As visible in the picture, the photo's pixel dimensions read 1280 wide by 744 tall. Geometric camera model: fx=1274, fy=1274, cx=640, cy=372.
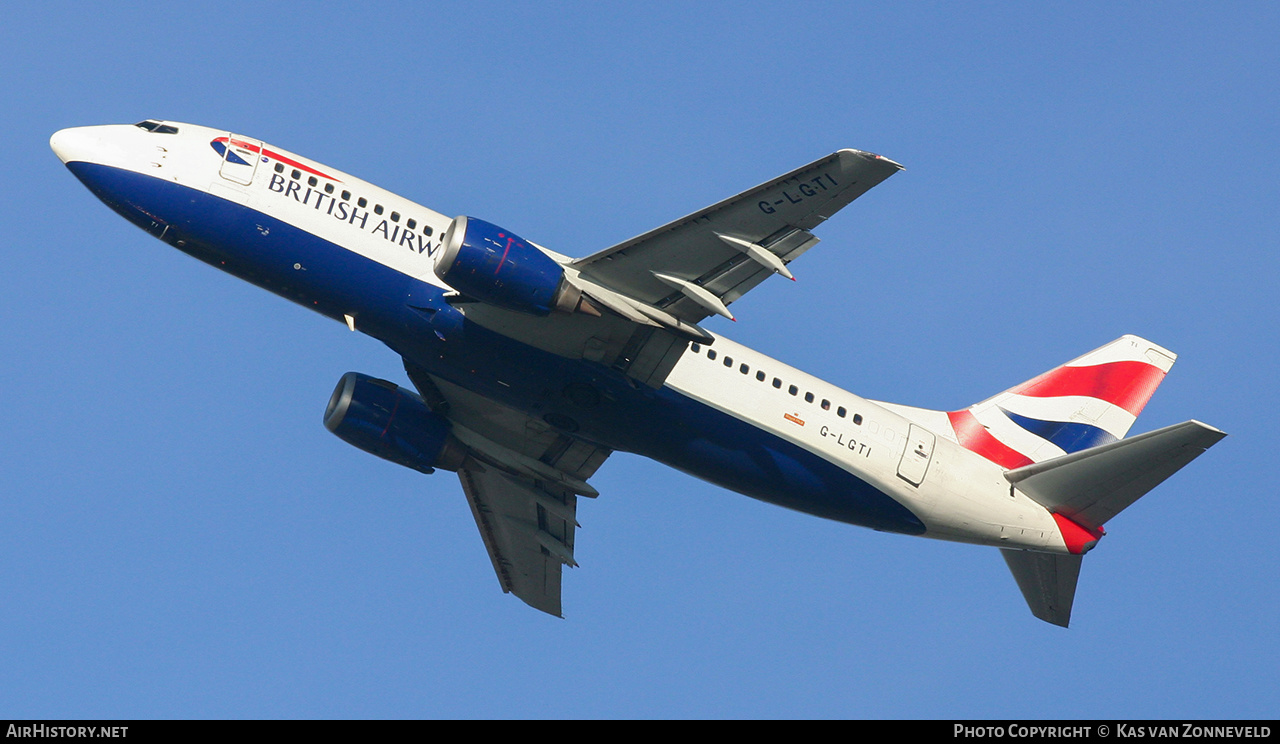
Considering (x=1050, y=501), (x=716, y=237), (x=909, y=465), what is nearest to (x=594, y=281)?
(x=716, y=237)

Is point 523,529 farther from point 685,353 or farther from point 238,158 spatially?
point 238,158

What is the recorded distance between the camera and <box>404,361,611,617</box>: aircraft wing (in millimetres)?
39281

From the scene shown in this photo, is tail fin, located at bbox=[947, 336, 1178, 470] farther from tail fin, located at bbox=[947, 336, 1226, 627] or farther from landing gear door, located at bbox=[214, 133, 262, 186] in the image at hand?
landing gear door, located at bbox=[214, 133, 262, 186]

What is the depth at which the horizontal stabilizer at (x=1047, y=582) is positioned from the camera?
38844 millimetres

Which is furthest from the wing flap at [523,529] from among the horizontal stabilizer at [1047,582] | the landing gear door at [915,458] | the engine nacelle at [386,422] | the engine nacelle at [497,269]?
the horizontal stabilizer at [1047,582]

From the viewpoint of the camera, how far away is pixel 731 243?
31641 mm

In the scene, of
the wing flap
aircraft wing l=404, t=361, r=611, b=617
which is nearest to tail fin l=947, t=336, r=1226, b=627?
aircraft wing l=404, t=361, r=611, b=617

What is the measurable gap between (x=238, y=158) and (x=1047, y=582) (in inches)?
1050

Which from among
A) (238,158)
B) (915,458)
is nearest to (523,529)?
(915,458)

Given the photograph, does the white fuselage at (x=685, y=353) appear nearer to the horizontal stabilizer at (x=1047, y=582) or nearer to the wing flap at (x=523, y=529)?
the horizontal stabilizer at (x=1047, y=582)

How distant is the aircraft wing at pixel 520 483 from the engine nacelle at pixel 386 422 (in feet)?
1.99

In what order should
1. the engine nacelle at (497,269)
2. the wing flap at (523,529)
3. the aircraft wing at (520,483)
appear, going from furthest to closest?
the wing flap at (523,529)
the aircraft wing at (520,483)
the engine nacelle at (497,269)

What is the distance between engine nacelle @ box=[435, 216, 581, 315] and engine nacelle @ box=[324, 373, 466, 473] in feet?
27.1

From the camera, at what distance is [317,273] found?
33.5 metres
